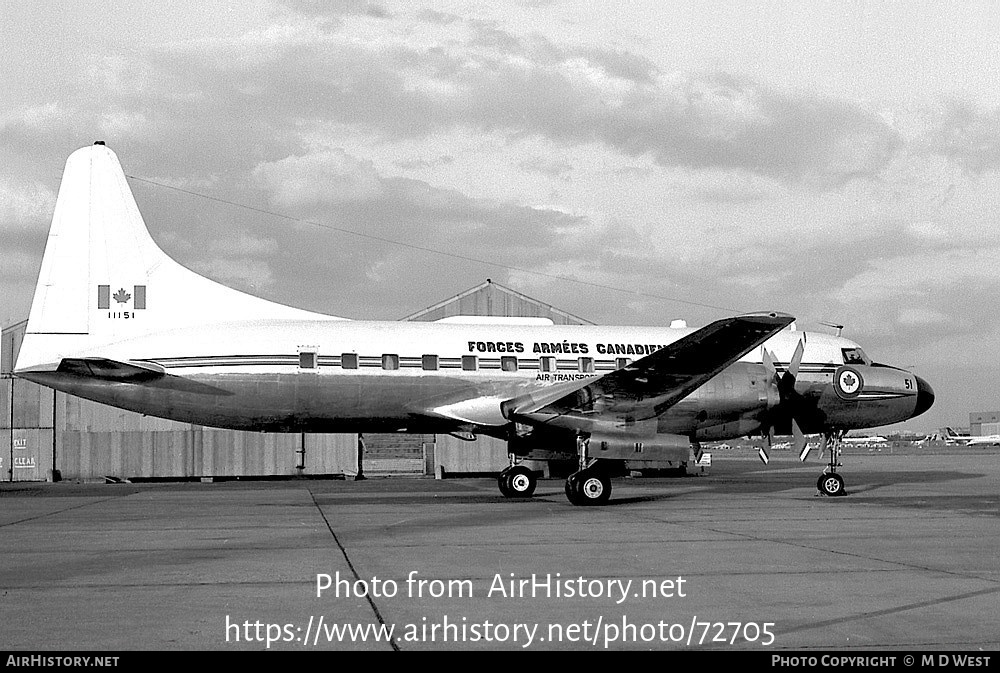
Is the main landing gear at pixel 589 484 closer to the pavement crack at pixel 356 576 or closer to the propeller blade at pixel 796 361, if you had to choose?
the pavement crack at pixel 356 576

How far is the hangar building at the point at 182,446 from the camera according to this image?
3600 centimetres

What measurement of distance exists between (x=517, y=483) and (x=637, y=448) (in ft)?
12.6

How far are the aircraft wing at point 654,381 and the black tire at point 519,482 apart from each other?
165 centimetres

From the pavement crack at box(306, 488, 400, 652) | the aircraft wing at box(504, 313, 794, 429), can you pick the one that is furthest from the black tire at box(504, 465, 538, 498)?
the pavement crack at box(306, 488, 400, 652)

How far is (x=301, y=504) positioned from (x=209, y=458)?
17.4 metres

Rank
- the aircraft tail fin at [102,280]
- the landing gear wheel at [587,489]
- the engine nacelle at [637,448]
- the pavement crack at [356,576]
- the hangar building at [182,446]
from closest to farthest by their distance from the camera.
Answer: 1. the pavement crack at [356,576]
2. the engine nacelle at [637,448]
3. the landing gear wheel at [587,489]
4. the aircraft tail fin at [102,280]
5. the hangar building at [182,446]

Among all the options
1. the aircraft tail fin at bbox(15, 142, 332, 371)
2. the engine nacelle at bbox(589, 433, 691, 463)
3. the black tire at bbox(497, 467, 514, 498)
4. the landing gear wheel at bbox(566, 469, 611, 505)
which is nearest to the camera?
the engine nacelle at bbox(589, 433, 691, 463)

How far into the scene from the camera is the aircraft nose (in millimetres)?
24578

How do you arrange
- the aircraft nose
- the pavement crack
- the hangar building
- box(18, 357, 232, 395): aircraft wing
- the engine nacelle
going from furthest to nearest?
1. the hangar building
2. the aircraft nose
3. box(18, 357, 232, 395): aircraft wing
4. the engine nacelle
5. the pavement crack

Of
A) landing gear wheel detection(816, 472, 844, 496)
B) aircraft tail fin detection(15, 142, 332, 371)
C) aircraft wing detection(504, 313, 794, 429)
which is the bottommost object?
landing gear wheel detection(816, 472, 844, 496)

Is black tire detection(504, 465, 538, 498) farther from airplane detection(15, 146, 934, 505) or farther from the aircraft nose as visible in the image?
the aircraft nose

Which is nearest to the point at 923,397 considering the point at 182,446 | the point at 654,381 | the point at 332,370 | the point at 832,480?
the point at 832,480

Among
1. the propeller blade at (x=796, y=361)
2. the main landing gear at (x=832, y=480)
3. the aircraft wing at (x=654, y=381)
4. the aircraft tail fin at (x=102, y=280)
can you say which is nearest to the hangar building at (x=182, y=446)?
the aircraft tail fin at (x=102, y=280)
